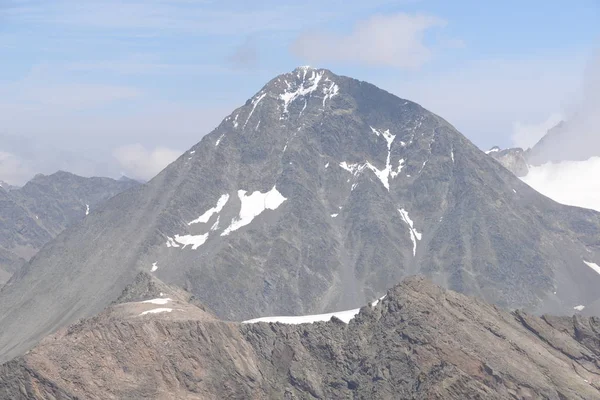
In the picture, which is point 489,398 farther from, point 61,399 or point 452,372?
point 61,399

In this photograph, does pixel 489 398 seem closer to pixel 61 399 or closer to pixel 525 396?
pixel 525 396

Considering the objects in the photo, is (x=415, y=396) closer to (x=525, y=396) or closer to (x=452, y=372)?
(x=452, y=372)

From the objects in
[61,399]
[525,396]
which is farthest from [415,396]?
[61,399]

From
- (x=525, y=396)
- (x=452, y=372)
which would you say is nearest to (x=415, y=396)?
(x=452, y=372)

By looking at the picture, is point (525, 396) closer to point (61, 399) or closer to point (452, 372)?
point (452, 372)

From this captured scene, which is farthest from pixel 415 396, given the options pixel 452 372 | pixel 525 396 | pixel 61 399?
pixel 61 399

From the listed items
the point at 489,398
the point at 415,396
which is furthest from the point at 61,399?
Result: the point at 489,398

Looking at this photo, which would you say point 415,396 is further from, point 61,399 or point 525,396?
point 61,399
